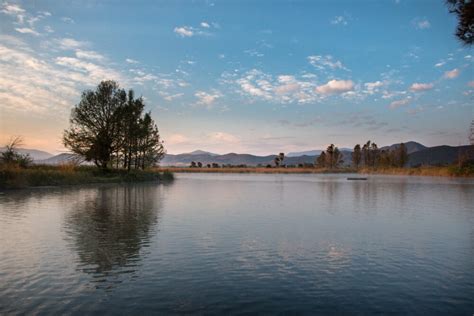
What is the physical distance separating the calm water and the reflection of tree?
0.15ft

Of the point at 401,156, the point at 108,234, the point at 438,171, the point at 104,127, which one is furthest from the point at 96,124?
the point at 401,156

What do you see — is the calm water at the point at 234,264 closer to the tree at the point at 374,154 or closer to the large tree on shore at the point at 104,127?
the large tree on shore at the point at 104,127

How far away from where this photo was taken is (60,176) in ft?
144

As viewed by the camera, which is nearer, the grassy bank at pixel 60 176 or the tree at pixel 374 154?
the grassy bank at pixel 60 176

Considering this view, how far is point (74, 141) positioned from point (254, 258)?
47.2 meters

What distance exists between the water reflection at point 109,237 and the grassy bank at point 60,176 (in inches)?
672

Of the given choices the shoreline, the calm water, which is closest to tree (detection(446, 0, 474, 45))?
the calm water

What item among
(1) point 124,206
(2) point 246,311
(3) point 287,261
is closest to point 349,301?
(2) point 246,311

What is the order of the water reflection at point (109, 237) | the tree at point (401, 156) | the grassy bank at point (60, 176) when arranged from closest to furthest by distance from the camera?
the water reflection at point (109, 237) < the grassy bank at point (60, 176) < the tree at point (401, 156)

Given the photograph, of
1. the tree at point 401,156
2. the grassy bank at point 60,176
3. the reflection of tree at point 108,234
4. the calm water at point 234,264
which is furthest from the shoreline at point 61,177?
the tree at point 401,156

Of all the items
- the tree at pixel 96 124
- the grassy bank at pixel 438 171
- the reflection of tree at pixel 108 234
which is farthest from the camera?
the grassy bank at pixel 438 171

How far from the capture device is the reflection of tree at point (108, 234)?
10.5 m

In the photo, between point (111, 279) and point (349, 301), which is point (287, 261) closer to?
point (349, 301)

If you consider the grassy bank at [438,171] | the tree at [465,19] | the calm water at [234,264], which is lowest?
the calm water at [234,264]
